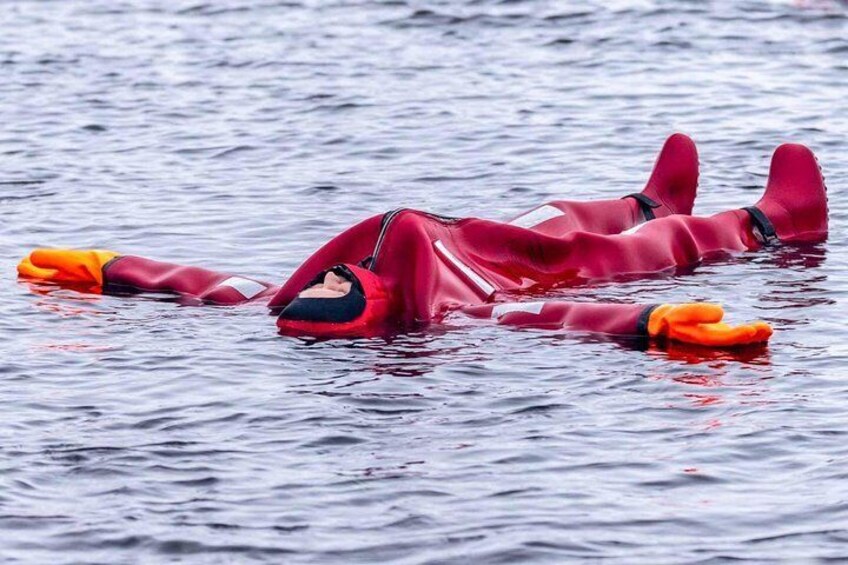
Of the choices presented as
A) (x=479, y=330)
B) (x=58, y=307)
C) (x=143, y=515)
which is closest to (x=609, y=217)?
(x=479, y=330)

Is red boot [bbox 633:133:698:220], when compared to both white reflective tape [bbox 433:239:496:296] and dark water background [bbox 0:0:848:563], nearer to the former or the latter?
dark water background [bbox 0:0:848:563]

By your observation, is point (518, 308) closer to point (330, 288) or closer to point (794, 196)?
point (330, 288)

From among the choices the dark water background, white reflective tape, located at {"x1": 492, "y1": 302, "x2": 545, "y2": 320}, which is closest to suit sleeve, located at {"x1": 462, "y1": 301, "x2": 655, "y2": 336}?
white reflective tape, located at {"x1": 492, "y1": 302, "x2": 545, "y2": 320}

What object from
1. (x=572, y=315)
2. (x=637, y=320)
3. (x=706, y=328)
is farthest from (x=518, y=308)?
(x=706, y=328)

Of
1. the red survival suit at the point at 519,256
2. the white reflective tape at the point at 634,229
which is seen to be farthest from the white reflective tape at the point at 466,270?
the white reflective tape at the point at 634,229

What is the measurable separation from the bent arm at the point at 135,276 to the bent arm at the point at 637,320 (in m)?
1.47

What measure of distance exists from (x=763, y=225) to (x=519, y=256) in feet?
6.54

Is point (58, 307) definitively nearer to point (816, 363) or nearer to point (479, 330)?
point (479, 330)

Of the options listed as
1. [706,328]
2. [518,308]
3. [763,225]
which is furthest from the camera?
[763,225]

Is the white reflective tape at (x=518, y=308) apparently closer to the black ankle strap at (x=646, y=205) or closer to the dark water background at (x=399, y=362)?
the dark water background at (x=399, y=362)

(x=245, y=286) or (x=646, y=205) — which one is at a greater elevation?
(x=646, y=205)

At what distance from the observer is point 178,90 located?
17.5 metres

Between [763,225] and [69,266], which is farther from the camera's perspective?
[763,225]

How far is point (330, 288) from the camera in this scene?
8305mm
